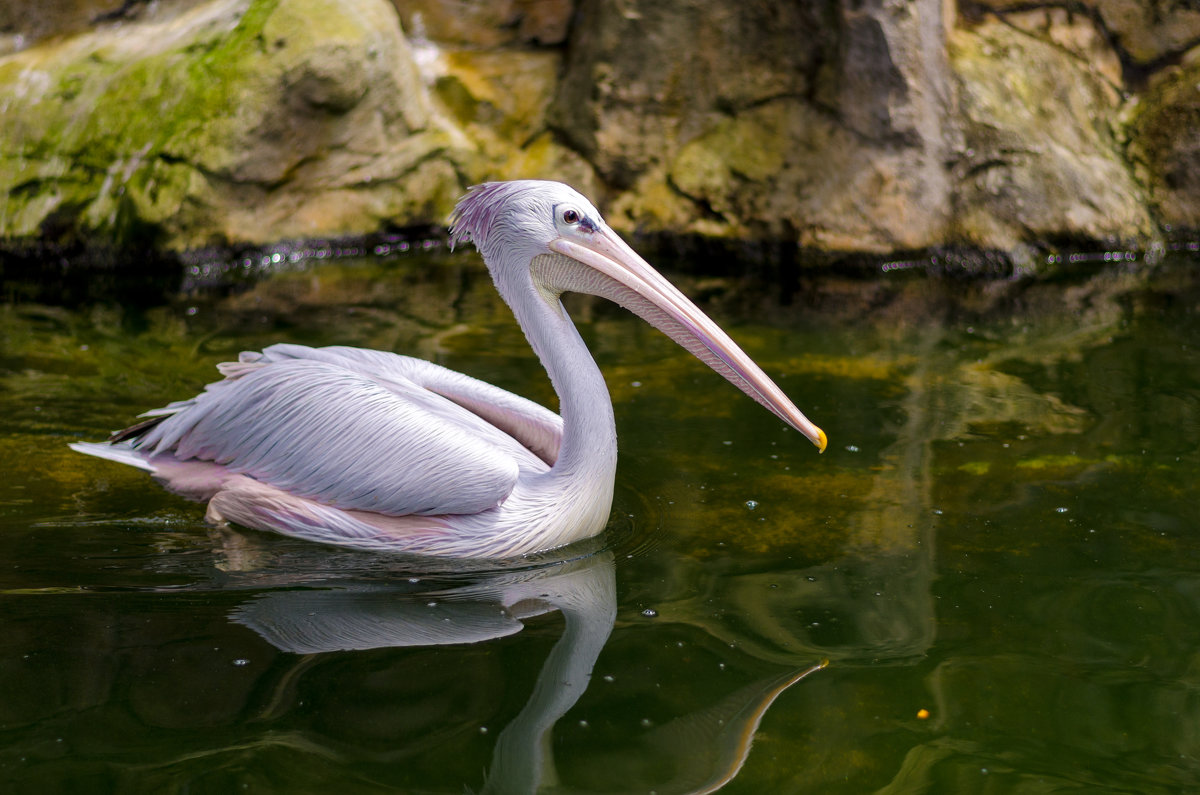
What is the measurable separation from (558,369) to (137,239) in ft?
13.6

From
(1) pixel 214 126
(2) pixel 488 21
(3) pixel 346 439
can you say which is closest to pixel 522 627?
(3) pixel 346 439

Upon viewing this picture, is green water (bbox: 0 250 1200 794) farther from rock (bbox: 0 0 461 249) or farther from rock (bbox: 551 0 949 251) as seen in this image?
rock (bbox: 551 0 949 251)

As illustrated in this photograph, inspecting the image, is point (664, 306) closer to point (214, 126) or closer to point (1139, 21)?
point (214, 126)

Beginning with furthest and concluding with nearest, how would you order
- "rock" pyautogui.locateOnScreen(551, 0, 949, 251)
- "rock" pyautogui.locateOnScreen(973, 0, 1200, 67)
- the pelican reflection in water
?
1. "rock" pyautogui.locateOnScreen(973, 0, 1200, 67)
2. "rock" pyautogui.locateOnScreen(551, 0, 949, 251)
3. the pelican reflection in water

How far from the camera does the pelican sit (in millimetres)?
3176

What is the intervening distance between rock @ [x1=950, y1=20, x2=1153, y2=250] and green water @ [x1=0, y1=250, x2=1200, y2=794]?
2366 mm

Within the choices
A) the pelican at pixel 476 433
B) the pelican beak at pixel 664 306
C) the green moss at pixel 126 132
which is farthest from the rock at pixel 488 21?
the pelican beak at pixel 664 306

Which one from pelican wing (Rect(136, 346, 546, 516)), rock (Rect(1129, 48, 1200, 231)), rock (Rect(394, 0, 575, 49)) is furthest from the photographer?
rock (Rect(394, 0, 575, 49))

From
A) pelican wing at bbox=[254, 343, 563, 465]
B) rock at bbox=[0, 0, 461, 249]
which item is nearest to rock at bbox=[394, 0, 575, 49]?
rock at bbox=[0, 0, 461, 249]

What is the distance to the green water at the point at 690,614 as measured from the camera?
2367 mm

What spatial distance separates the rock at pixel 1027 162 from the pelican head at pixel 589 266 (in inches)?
168

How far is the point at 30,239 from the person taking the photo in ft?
21.8

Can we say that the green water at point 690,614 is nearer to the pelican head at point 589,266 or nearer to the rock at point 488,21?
the pelican head at point 589,266

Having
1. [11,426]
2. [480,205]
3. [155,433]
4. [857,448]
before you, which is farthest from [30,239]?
[857,448]
